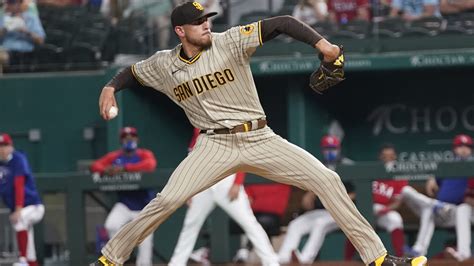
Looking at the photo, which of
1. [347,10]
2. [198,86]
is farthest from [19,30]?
[198,86]

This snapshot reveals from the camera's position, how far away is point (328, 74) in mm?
7055

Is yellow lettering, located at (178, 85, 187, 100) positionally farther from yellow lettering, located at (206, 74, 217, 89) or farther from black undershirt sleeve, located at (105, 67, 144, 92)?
black undershirt sleeve, located at (105, 67, 144, 92)

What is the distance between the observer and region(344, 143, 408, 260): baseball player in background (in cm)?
1134

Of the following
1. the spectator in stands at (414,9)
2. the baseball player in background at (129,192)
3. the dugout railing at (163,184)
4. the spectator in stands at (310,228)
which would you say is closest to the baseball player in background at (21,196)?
the dugout railing at (163,184)

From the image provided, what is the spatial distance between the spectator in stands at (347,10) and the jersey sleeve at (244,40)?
20.0 feet

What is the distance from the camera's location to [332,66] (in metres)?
6.97

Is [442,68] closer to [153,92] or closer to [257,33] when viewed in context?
[153,92]

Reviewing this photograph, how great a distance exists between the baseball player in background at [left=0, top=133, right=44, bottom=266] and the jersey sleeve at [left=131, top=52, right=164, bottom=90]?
3.84m

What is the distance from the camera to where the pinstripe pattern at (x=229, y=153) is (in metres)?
7.28

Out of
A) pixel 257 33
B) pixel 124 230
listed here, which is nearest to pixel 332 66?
pixel 257 33

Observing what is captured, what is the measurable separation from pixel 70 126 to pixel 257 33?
763 cm

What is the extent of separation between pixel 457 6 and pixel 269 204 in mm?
2841

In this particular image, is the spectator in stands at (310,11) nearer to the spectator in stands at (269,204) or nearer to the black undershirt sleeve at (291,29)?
the spectator in stands at (269,204)

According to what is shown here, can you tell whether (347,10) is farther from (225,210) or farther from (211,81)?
(211,81)
